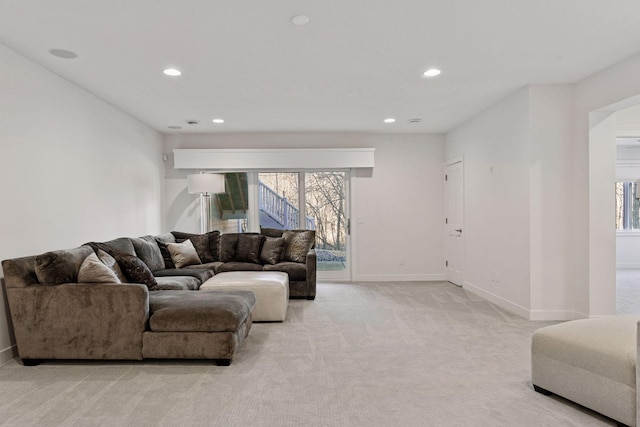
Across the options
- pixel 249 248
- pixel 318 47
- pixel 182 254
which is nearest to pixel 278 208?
pixel 249 248

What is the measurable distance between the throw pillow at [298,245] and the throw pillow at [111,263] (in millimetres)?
2450

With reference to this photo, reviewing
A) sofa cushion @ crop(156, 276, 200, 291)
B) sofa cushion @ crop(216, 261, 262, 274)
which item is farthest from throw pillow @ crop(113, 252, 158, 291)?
sofa cushion @ crop(216, 261, 262, 274)

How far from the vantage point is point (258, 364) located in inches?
121

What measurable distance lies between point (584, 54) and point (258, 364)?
376cm

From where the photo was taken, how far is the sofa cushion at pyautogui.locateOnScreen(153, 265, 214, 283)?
4.65 metres

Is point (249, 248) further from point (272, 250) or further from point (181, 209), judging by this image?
point (181, 209)

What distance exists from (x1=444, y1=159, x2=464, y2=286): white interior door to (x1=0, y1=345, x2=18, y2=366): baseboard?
5.49m

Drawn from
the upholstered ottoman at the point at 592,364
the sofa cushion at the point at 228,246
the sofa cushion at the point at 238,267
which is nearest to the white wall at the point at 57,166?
the sofa cushion at the point at 228,246

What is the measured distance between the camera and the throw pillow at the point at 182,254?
5.26 meters

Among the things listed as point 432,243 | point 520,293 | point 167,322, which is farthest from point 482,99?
point 167,322

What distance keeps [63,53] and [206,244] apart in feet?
10.3

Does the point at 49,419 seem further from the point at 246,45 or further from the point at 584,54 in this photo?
the point at 584,54

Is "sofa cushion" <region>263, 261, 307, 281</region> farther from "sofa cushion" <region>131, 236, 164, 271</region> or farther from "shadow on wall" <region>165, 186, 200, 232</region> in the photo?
"shadow on wall" <region>165, 186, 200, 232</region>

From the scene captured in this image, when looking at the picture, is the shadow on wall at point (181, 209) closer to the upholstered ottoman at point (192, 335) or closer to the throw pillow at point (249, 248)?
the throw pillow at point (249, 248)
